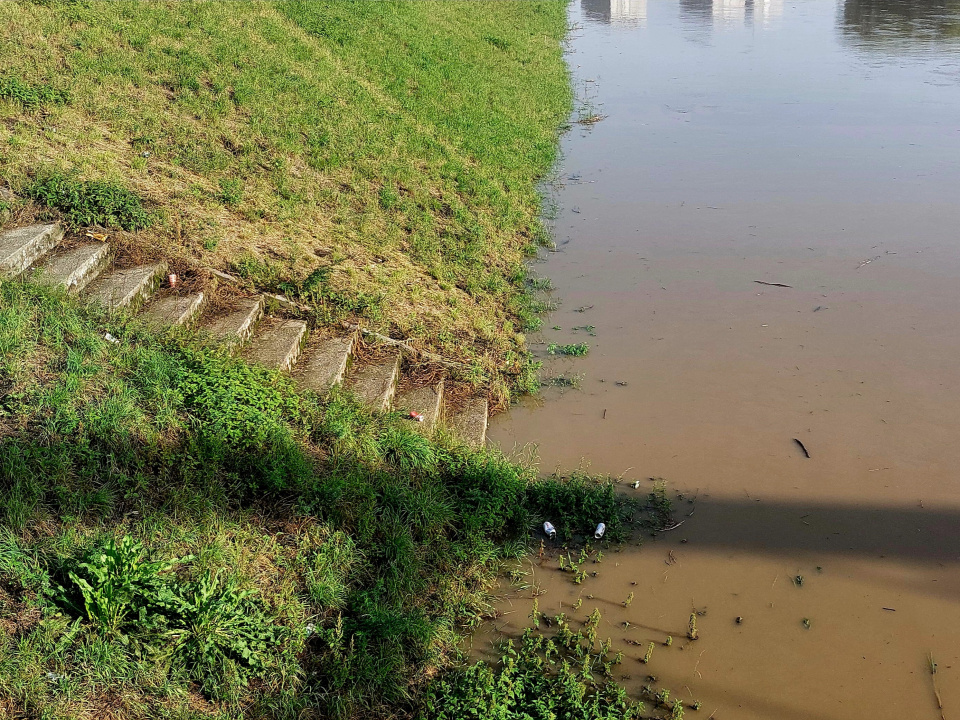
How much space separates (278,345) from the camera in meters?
5.23

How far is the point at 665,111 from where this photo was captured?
46.3 feet

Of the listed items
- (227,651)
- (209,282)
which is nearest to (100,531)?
(227,651)

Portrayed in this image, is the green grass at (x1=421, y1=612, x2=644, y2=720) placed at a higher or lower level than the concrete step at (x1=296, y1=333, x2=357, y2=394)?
lower


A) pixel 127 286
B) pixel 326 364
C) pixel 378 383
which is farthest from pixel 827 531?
pixel 127 286

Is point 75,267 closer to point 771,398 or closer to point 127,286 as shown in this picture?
point 127,286

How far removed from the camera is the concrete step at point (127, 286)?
5102 mm

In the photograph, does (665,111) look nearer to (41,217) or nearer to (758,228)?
(758,228)

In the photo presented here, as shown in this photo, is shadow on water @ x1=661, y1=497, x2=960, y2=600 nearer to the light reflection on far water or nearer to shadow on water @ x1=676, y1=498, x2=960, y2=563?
shadow on water @ x1=676, y1=498, x2=960, y2=563

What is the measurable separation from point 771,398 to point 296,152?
207 inches

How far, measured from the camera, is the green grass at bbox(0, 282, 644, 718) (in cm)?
317

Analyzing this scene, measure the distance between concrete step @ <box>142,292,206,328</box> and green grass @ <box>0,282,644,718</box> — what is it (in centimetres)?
25

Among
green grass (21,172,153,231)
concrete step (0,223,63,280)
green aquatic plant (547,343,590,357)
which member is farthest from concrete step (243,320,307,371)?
green aquatic plant (547,343,590,357)

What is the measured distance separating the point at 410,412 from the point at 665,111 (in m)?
10.8

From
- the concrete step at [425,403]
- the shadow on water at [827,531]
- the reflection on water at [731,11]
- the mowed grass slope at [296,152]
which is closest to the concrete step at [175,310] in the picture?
the mowed grass slope at [296,152]
